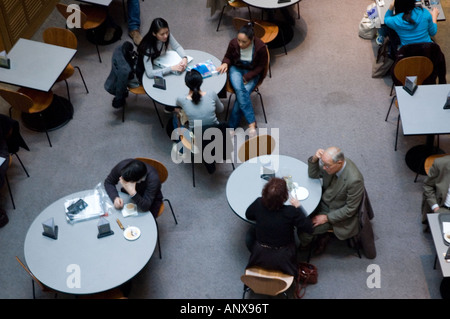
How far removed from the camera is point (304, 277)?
527 cm

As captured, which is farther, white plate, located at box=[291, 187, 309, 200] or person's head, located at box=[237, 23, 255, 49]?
person's head, located at box=[237, 23, 255, 49]

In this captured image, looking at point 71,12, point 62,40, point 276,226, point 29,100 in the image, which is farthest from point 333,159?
point 71,12

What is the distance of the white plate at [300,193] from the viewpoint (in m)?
5.21

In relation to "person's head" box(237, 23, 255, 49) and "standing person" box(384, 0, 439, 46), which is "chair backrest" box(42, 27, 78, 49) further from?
"standing person" box(384, 0, 439, 46)

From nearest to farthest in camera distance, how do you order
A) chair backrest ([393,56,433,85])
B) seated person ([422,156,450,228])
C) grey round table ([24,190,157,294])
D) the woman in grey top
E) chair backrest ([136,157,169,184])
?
grey round table ([24,190,157,294]), seated person ([422,156,450,228]), chair backrest ([136,157,169,184]), the woman in grey top, chair backrest ([393,56,433,85])

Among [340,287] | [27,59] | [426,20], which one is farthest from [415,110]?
[27,59]

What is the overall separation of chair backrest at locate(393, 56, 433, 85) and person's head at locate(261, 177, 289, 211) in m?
2.32

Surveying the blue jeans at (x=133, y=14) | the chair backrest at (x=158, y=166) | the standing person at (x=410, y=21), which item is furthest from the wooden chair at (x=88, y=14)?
the standing person at (x=410, y=21)

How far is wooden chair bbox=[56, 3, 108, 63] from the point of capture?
725cm

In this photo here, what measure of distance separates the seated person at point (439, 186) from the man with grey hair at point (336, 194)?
72cm

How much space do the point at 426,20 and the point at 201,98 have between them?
8.79 ft

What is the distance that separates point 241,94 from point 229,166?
80 cm

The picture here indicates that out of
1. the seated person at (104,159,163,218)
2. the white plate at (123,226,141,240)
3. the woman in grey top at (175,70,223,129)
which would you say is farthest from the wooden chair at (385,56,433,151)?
the white plate at (123,226,141,240)

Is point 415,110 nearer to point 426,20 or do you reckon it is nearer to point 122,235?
point 426,20
